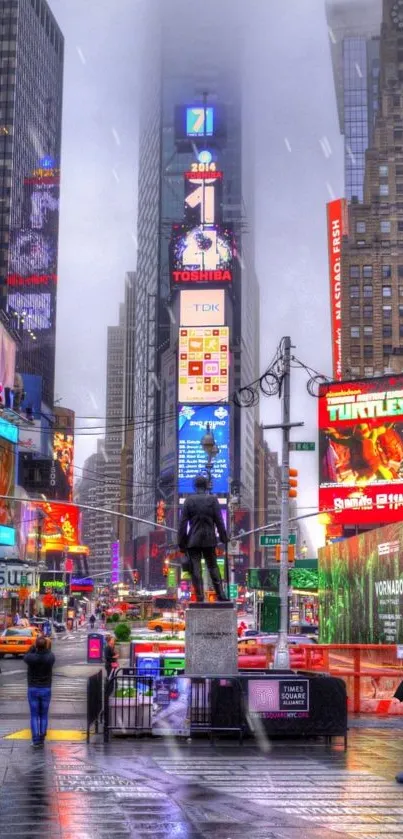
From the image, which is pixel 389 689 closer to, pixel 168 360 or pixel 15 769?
pixel 15 769

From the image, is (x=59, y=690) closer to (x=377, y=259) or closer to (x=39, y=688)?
(x=39, y=688)

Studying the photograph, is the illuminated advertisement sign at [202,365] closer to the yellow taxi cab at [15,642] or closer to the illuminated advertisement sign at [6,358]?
the illuminated advertisement sign at [6,358]

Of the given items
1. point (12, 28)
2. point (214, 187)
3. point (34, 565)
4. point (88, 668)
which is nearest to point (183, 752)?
point (88, 668)

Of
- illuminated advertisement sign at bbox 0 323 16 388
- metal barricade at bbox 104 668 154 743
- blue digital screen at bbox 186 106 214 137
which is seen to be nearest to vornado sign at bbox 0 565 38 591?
illuminated advertisement sign at bbox 0 323 16 388

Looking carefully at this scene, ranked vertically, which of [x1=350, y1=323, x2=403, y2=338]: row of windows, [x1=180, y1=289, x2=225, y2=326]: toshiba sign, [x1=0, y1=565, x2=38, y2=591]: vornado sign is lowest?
[x1=0, y1=565, x2=38, y2=591]: vornado sign

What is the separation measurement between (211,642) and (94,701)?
224cm

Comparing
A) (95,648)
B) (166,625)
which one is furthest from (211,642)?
(166,625)

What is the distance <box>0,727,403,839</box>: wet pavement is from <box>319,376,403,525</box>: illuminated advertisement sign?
34.6 metres

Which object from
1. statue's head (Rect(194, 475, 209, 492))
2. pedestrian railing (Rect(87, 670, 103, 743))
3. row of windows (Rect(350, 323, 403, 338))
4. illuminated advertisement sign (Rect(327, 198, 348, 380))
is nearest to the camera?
pedestrian railing (Rect(87, 670, 103, 743))

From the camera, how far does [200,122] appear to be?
191 m

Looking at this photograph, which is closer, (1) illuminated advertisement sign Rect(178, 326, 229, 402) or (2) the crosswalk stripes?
(2) the crosswalk stripes

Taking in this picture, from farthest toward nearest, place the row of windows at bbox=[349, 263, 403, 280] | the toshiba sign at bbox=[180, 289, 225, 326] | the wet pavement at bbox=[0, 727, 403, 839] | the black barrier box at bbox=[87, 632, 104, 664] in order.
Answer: the toshiba sign at bbox=[180, 289, 225, 326], the row of windows at bbox=[349, 263, 403, 280], the black barrier box at bbox=[87, 632, 104, 664], the wet pavement at bbox=[0, 727, 403, 839]

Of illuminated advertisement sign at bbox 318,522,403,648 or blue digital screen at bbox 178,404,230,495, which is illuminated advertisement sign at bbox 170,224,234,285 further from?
illuminated advertisement sign at bbox 318,522,403,648

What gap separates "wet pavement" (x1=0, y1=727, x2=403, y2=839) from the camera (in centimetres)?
1065
